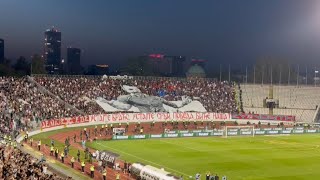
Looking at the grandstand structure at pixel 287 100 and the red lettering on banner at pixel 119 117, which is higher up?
the grandstand structure at pixel 287 100

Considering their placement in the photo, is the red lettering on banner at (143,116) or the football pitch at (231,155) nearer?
the football pitch at (231,155)

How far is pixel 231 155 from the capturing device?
182ft

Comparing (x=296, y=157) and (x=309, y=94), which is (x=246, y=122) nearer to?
(x=309, y=94)

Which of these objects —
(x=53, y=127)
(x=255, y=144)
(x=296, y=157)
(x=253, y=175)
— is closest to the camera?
(x=253, y=175)

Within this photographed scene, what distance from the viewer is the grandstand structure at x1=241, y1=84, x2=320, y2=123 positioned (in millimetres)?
103812

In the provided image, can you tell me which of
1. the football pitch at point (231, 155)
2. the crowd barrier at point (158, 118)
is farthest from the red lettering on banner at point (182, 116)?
the football pitch at point (231, 155)

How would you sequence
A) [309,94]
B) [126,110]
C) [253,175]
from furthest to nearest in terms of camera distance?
[309,94] < [126,110] < [253,175]

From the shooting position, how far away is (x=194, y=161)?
50.9 metres

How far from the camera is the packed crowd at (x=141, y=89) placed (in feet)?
293

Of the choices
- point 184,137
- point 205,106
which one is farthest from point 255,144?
point 205,106

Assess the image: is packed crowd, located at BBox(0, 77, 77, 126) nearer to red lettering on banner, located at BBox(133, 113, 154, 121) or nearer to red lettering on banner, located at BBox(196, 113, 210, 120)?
red lettering on banner, located at BBox(133, 113, 154, 121)

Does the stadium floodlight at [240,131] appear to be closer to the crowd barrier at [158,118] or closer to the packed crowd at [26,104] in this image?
the crowd barrier at [158,118]

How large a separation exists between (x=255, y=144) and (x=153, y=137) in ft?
44.8

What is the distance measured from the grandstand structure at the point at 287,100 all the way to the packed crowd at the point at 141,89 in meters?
4.03
